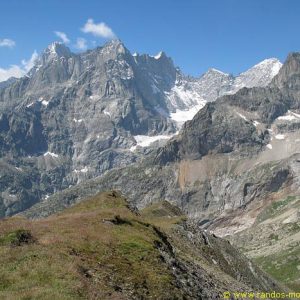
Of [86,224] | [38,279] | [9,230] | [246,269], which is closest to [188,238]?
[246,269]

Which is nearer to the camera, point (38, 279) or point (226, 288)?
point (38, 279)

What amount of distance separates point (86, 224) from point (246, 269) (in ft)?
192

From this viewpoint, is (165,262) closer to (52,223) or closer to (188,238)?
(52,223)

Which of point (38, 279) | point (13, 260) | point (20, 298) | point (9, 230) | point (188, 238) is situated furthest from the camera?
point (188, 238)

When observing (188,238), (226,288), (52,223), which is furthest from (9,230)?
(188,238)

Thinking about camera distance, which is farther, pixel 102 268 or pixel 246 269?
pixel 246 269

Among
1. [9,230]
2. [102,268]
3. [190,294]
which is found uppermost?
[9,230]

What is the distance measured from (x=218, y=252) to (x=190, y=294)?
4992cm

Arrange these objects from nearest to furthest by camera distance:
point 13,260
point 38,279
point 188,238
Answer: point 38,279
point 13,260
point 188,238

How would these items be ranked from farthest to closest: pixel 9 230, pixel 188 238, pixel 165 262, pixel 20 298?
1. pixel 188 238
2. pixel 165 262
3. pixel 9 230
4. pixel 20 298

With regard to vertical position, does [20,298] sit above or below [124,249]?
below

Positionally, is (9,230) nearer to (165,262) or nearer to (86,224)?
(86,224)

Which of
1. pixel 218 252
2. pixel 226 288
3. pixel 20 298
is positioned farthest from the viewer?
pixel 218 252

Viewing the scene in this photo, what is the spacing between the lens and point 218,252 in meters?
89.2
